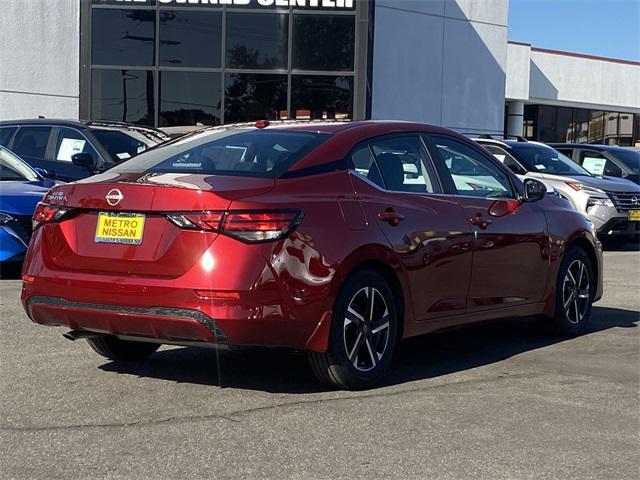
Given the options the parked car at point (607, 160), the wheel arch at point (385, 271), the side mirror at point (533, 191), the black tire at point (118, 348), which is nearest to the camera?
the wheel arch at point (385, 271)

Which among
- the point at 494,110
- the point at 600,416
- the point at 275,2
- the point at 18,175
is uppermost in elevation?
the point at 275,2

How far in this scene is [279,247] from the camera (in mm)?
5016

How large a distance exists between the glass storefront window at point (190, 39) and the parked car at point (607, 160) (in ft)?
26.6

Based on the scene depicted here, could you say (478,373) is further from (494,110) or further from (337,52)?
(494,110)

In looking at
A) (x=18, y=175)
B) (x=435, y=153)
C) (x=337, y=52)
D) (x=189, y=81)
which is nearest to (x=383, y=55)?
(x=337, y=52)

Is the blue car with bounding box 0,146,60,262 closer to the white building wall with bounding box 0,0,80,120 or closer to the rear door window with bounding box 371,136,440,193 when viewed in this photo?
the rear door window with bounding box 371,136,440,193

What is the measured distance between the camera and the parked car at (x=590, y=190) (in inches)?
566

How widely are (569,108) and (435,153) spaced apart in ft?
121

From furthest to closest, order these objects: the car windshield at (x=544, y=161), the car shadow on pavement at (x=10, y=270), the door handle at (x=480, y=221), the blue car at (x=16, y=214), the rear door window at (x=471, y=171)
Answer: the car windshield at (x=544, y=161) → the car shadow on pavement at (x=10, y=270) → the blue car at (x=16, y=214) → the rear door window at (x=471, y=171) → the door handle at (x=480, y=221)

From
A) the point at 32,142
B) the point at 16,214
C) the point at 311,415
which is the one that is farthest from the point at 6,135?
the point at 311,415

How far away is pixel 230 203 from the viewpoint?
4.97 m

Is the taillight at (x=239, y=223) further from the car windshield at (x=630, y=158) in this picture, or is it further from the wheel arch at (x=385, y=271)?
the car windshield at (x=630, y=158)

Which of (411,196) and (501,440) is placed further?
(411,196)

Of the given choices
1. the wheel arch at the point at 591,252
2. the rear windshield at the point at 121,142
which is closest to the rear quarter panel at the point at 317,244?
the wheel arch at the point at 591,252
